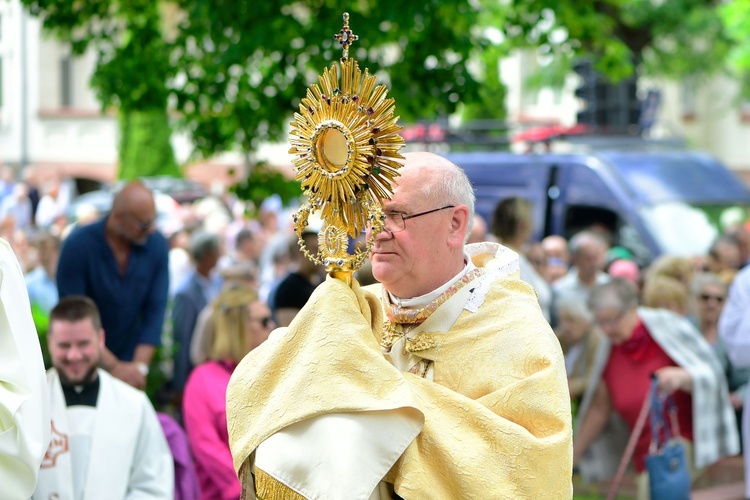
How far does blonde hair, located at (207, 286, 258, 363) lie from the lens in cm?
653

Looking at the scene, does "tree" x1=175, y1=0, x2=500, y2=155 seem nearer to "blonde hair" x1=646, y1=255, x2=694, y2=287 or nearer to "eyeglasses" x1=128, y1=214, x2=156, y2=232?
"eyeglasses" x1=128, y1=214, x2=156, y2=232

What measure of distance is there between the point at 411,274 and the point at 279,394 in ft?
1.78

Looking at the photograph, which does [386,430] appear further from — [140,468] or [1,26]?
[1,26]

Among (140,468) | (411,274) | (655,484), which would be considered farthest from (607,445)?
(411,274)

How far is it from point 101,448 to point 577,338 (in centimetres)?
391

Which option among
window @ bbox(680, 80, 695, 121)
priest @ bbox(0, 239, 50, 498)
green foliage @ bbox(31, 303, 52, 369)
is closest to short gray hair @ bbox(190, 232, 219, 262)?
green foliage @ bbox(31, 303, 52, 369)

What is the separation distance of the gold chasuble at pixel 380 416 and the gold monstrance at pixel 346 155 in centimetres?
15

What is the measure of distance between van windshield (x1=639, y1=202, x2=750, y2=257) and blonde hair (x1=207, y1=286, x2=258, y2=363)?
22.3 ft

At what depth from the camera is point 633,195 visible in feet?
43.1

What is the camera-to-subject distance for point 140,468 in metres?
5.54

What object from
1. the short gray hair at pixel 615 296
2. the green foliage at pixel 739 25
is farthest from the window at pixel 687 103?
the short gray hair at pixel 615 296

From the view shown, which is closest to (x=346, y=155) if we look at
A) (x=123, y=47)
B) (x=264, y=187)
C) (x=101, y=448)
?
(x=101, y=448)

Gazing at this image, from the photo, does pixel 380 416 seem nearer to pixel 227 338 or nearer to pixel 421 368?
pixel 421 368

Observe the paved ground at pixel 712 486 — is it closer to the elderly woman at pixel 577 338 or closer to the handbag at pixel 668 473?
the elderly woman at pixel 577 338
